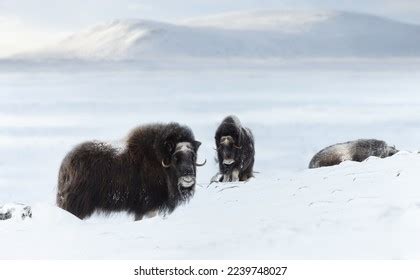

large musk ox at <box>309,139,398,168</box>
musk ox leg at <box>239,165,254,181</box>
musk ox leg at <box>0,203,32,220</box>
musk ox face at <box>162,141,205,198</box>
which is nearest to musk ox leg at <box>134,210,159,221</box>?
musk ox face at <box>162,141,205,198</box>

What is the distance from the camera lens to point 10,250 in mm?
4992

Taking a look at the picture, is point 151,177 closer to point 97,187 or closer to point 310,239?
point 97,187

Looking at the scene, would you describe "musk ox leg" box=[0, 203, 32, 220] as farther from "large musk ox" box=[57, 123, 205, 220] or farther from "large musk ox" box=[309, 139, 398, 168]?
"large musk ox" box=[309, 139, 398, 168]

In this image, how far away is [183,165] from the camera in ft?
18.5

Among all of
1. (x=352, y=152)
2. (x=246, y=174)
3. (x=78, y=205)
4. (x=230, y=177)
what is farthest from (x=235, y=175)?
(x=78, y=205)

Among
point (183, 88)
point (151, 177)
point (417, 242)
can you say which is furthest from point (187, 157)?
point (183, 88)

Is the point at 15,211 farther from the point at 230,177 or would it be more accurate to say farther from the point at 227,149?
the point at 230,177

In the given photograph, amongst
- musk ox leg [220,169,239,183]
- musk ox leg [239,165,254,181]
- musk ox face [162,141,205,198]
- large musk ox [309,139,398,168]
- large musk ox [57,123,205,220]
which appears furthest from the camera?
large musk ox [309,139,398,168]

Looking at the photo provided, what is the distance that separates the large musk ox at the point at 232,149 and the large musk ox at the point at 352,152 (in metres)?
1.10

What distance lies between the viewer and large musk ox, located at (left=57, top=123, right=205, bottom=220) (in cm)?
576

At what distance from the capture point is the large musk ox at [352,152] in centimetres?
830

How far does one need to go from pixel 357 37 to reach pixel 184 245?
15.3 meters

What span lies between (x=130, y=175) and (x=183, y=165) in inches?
19.5

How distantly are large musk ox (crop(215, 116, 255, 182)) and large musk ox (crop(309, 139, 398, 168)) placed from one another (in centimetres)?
110
